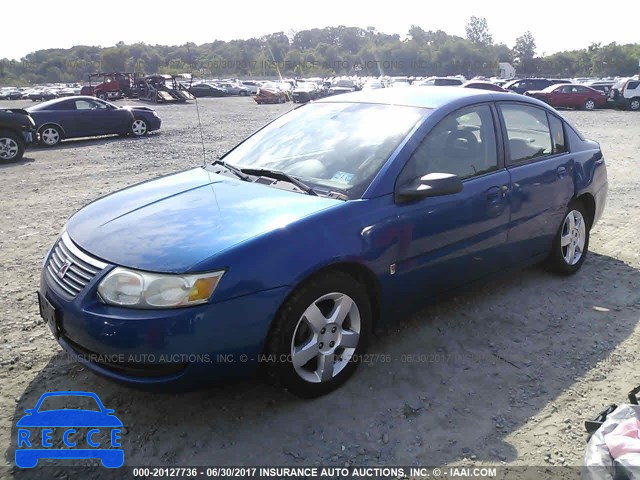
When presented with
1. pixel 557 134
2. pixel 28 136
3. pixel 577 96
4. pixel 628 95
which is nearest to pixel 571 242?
pixel 557 134

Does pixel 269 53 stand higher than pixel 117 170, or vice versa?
pixel 269 53

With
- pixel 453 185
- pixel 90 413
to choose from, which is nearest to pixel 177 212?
pixel 90 413

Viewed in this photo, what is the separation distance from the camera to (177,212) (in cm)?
301

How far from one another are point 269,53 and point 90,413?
9991cm

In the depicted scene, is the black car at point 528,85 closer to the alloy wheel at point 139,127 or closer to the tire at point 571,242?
the alloy wheel at point 139,127

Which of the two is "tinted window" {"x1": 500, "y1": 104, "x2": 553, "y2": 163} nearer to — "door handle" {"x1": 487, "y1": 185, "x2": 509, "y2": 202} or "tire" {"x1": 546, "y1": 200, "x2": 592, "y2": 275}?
"door handle" {"x1": 487, "y1": 185, "x2": 509, "y2": 202}

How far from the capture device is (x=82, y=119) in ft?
47.2

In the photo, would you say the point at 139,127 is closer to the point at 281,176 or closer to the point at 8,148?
the point at 8,148

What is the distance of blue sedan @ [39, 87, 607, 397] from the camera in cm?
247

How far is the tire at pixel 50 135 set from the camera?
13789 millimetres

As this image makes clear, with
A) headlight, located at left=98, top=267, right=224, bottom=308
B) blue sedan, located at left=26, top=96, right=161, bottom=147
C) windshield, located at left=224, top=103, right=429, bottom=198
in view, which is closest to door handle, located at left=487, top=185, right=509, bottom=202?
windshield, located at left=224, top=103, right=429, bottom=198

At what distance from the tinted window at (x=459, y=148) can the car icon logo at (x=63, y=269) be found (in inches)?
74.4

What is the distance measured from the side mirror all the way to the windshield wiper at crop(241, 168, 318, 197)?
20.2 inches

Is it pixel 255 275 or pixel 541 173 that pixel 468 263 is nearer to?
pixel 541 173
